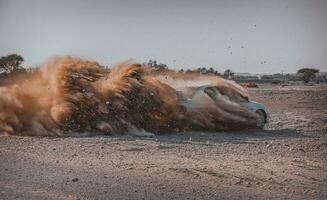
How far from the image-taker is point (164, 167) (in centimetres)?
841

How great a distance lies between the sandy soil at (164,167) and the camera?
6.98m

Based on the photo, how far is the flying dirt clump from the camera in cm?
1267

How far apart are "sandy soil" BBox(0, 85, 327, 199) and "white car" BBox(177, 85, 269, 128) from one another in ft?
5.38

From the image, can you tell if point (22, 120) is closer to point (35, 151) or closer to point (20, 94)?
point (20, 94)

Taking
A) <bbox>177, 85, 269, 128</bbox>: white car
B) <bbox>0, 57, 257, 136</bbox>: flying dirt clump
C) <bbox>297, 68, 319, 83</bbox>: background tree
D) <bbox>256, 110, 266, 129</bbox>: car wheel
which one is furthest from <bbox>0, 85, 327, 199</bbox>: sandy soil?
<bbox>297, 68, 319, 83</bbox>: background tree

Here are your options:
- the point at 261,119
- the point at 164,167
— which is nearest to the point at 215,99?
Result: the point at 261,119

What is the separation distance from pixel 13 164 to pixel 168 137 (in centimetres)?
469

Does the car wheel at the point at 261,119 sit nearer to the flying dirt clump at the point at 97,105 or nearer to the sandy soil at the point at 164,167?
the flying dirt clump at the point at 97,105

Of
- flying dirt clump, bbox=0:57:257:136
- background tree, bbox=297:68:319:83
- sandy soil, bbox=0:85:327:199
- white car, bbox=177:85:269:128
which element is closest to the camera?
sandy soil, bbox=0:85:327:199

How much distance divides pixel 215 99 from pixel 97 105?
11.4 ft

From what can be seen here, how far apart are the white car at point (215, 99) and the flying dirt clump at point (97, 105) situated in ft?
0.64

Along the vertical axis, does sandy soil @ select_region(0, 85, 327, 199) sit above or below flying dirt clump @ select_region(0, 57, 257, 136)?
below

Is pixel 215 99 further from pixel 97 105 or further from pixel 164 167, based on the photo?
pixel 164 167

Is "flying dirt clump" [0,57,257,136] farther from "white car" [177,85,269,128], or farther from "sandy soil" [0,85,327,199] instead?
"sandy soil" [0,85,327,199]
